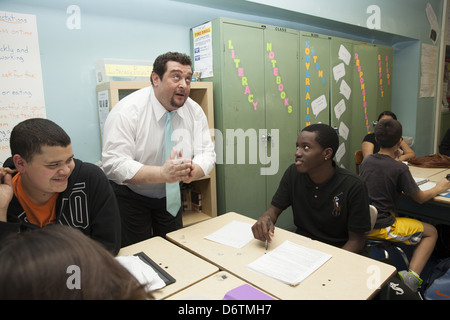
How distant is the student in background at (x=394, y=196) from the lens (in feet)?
7.15

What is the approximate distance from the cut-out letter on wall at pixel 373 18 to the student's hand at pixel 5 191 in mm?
4428

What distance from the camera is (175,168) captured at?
5.70 feet

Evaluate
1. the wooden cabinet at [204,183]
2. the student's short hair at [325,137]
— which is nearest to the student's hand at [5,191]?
the wooden cabinet at [204,183]

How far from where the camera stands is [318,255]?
137cm

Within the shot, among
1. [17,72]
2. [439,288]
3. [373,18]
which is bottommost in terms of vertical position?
[439,288]

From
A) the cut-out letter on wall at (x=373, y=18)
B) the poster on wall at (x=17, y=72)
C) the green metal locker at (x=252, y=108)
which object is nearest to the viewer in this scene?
the poster on wall at (x=17, y=72)

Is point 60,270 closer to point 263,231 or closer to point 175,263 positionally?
point 175,263

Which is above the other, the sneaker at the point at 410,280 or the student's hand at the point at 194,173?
the student's hand at the point at 194,173

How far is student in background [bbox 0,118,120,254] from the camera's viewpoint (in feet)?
4.01

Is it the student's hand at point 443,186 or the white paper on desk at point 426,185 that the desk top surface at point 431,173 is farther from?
the student's hand at point 443,186

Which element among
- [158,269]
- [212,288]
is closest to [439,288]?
[212,288]

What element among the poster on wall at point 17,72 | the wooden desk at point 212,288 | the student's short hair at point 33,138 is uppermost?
the poster on wall at point 17,72

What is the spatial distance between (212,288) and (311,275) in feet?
1.27
